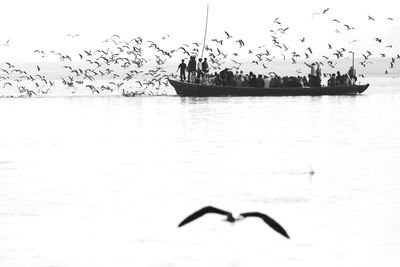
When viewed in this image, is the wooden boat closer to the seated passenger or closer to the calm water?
the seated passenger

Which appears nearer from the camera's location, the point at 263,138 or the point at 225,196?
the point at 225,196

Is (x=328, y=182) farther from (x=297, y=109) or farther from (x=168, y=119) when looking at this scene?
(x=297, y=109)

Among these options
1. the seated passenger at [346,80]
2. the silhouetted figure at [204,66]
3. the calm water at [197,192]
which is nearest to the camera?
the calm water at [197,192]

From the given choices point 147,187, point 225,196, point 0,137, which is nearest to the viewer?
point 225,196

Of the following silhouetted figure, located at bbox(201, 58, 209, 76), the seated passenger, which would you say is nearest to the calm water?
silhouetted figure, located at bbox(201, 58, 209, 76)

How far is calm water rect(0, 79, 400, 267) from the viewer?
1227 centimetres

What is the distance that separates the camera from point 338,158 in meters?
23.6

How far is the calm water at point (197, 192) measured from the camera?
12.3 meters

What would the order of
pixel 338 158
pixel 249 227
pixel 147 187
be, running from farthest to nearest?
pixel 338 158 < pixel 147 187 < pixel 249 227

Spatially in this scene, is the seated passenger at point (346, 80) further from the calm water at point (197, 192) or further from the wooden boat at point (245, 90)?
the calm water at point (197, 192)

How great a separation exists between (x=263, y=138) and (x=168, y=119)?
33.4 feet

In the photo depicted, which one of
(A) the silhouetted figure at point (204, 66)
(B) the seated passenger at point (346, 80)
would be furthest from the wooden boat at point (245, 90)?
(B) the seated passenger at point (346, 80)

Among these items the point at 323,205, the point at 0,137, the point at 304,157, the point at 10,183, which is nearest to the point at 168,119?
the point at 0,137

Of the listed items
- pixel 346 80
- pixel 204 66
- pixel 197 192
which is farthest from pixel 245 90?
pixel 197 192
